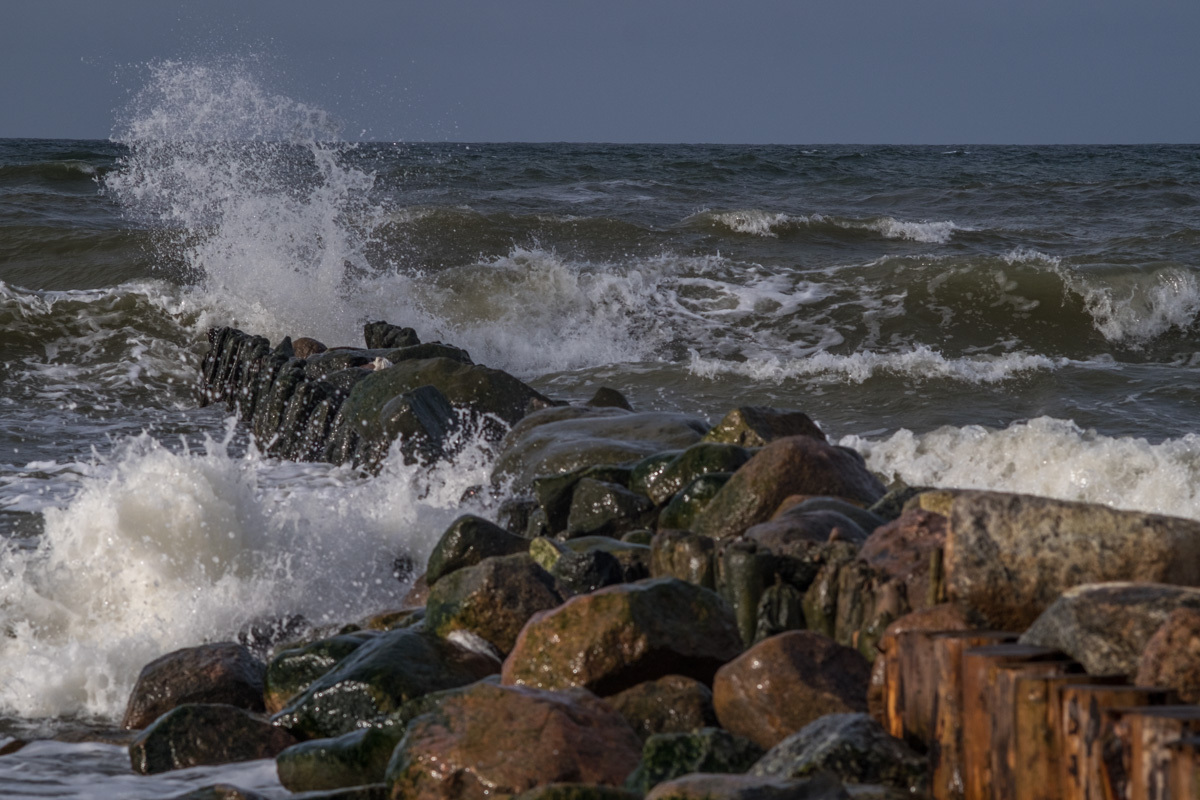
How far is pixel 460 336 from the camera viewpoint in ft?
42.3

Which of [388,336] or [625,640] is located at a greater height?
[388,336]

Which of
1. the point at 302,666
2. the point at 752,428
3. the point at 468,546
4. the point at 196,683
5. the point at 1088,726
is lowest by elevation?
the point at 196,683

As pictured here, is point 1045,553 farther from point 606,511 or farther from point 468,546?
point 606,511

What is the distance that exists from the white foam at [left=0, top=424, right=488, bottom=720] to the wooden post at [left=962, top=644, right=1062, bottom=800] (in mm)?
3296

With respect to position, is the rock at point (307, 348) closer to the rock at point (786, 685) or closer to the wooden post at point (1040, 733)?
the rock at point (786, 685)

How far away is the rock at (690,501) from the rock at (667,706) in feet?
4.97

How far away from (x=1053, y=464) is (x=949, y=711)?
202 inches

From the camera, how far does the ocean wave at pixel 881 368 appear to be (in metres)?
10.2

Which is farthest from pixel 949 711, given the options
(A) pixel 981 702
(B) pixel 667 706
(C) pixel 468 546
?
(C) pixel 468 546

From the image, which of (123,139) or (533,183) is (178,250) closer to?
(123,139)

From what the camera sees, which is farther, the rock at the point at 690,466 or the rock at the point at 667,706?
the rock at the point at 690,466

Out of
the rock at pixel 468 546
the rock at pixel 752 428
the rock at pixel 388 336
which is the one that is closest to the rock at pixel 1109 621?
the rock at pixel 468 546

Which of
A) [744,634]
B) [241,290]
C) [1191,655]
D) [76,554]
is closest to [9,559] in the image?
[76,554]

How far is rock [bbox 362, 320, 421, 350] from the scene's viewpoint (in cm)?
952
